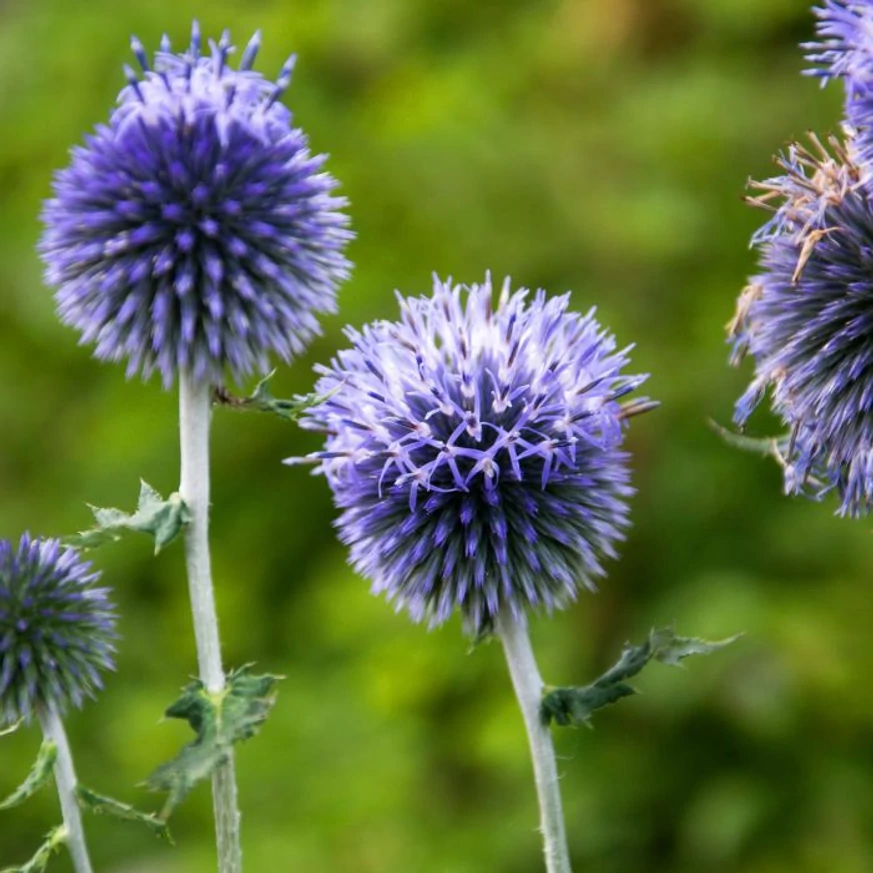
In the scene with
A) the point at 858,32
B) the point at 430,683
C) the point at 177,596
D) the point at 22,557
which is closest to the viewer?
the point at 858,32

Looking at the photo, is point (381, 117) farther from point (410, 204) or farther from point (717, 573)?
point (717, 573)

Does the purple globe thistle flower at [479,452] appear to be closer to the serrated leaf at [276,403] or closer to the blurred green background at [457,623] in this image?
the serrated leaf at [276,403]

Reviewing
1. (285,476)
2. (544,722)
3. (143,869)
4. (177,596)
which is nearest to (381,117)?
(285,476)

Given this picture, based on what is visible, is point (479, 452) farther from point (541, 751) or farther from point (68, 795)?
point (68, 795)

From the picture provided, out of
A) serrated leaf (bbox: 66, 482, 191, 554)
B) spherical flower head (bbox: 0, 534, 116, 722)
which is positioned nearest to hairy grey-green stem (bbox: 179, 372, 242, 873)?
serrated leaf (bbox: 66, 482, 191, 554)

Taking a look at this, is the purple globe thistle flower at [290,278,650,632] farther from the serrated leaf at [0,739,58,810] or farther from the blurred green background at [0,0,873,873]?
the blurred green background at [0,0,873,873]

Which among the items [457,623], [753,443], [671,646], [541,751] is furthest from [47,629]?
[457,623]
